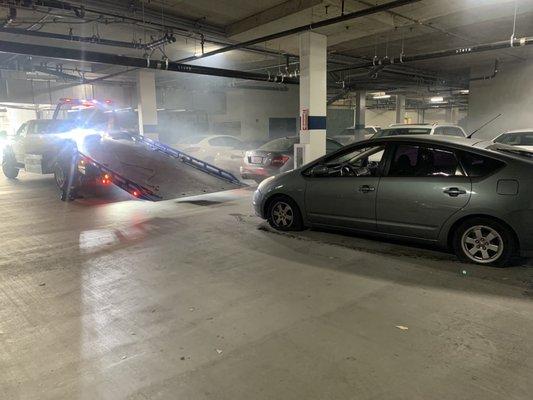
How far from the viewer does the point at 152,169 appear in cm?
868

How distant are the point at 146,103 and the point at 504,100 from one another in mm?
14853

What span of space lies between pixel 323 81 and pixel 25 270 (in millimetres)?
8036

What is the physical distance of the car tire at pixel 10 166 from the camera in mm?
13023

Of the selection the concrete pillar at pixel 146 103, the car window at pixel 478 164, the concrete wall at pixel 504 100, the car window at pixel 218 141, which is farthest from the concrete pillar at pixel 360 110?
the car window at pixel 478 164

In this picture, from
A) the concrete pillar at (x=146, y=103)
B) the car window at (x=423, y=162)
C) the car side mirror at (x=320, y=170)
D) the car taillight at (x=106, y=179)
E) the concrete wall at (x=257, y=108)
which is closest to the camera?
the car window at (x=423, y=162)

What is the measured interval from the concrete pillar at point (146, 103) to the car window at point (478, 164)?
14.4 meters

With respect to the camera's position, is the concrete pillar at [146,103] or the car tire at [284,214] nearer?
the car tire at [284,214]

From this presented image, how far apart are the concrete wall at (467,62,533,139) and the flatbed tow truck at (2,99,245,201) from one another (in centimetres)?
1303

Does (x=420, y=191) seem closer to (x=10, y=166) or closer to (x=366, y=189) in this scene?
(x=366, y=189)

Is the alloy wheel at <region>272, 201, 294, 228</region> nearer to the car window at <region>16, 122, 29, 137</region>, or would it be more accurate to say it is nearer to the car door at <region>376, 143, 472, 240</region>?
the car door at <region>376, 143, 472, 240</region>

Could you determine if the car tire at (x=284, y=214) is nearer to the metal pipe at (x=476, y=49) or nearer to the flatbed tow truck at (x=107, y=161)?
the flatbed tow truck at (x=107, y=161)

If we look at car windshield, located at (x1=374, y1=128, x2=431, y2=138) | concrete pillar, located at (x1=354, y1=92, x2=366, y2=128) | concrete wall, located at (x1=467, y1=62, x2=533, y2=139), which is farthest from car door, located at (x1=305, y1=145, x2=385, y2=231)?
concrete pillar, located at (x1=354, y1=92, x2=366, y2=128)

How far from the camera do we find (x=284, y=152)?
32.0 ft

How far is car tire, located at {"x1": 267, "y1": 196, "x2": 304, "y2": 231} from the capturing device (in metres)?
5.81
